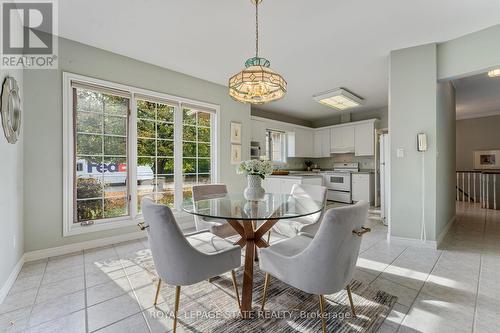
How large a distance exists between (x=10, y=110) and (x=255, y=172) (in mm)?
2309

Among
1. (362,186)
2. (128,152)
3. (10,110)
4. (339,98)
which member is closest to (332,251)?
(10,110)

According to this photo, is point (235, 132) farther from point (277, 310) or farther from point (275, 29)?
point (277, 310)

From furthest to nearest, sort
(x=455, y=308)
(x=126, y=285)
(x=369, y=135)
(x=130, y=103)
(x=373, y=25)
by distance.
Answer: (x=369, y=135)
(x=130, y=103)
(x=373, y=25)
(x=126, y=285)
(x=455, y=308)

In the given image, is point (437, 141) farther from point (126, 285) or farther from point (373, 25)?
point (126, 285)

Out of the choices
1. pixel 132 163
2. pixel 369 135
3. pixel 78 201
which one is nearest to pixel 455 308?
pixel 132 163

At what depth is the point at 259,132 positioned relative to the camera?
5.51 m

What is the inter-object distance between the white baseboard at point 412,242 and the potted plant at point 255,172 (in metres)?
2.10

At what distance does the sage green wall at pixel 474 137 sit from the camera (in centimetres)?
668

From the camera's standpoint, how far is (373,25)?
Answer: 2.44 metres

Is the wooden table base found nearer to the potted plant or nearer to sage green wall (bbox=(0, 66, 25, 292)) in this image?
the potted plant

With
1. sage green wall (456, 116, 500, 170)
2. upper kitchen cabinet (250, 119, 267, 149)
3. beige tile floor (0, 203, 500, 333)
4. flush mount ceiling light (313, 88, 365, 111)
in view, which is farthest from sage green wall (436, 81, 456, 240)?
sage green wall (456, 116, 500, 170)

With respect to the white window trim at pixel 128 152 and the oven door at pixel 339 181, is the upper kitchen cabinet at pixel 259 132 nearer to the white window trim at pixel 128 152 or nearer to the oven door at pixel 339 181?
the white window trim at pixel 128 152

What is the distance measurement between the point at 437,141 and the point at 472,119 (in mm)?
6277

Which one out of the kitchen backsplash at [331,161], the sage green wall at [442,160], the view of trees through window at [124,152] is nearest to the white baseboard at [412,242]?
the sage green wall at [442,160]
